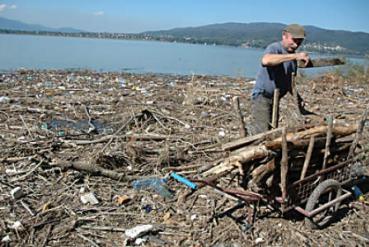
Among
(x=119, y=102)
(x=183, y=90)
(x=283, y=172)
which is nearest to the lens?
(x=283, y=172)

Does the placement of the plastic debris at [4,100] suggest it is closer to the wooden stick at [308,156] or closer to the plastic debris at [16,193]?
the plastic debris at [16,193]

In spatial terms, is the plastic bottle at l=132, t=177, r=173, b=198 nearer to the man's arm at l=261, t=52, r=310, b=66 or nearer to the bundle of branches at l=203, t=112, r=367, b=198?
the bundle of branches at l=203, t=112, r=367, b=198

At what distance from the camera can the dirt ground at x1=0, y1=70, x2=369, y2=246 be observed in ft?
11.0

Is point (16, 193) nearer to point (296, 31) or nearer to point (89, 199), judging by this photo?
point (89, 199)

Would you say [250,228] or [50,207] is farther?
[50,207]

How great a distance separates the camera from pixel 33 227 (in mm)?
3324

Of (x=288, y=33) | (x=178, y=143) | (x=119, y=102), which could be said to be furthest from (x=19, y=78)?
(x=288, y=33)

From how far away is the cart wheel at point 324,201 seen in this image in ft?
11.3

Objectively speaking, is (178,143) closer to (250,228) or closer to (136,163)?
(136,163)

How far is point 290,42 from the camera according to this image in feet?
12.7

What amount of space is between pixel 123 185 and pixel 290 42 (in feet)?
7.23

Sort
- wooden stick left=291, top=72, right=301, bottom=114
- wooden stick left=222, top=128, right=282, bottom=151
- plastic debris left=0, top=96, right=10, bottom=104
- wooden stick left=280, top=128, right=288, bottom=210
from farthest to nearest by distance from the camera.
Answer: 1. plastic debris left=0, top=96, right=10, bottom=104
2. wooden stick left=291, top=72, right=301, bottom=114
3. wooden stick left=222, top=128, right=282, bottom=151
4. wooden stick left=280, top=128, right=288, bottom=210

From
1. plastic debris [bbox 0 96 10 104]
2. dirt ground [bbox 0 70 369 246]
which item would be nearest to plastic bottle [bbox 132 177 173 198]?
dirt ground [bbox 0 70 369 246]

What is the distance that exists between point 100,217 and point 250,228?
130 cm
